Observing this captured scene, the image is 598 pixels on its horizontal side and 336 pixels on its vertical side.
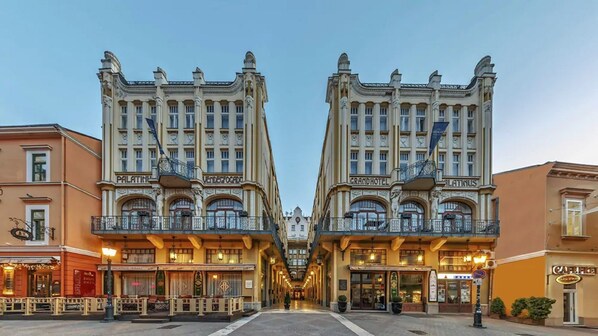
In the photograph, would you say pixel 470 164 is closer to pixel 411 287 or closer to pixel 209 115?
pixel 411 287

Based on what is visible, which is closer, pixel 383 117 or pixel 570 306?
pixel 570 306

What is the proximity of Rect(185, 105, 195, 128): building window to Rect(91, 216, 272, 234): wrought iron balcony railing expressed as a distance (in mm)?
6377

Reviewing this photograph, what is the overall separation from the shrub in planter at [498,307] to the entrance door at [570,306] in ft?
9.51

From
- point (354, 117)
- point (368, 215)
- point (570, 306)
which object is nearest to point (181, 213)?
point (368, 215)

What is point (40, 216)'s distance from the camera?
65.9 ft

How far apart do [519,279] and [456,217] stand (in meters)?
4.95

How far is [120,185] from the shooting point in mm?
22859

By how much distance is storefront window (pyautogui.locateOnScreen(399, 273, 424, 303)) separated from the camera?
22.5 metres

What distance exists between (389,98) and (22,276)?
2525 centimetres

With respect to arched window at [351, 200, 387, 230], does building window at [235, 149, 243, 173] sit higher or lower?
higher

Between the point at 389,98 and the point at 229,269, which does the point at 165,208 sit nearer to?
the point at 229,269

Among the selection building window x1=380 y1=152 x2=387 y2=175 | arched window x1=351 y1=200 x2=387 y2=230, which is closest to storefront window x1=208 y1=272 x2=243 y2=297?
arched window x1=351 y1=200 x2=387 y2=230

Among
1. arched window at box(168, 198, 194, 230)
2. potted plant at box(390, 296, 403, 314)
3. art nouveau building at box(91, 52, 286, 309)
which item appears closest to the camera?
potted plant at box(390, 296, 403, 314)

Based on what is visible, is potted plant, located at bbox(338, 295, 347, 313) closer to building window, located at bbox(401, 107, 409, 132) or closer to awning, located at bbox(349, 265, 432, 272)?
awning, located at bbox(349, 265, 432, 272)
